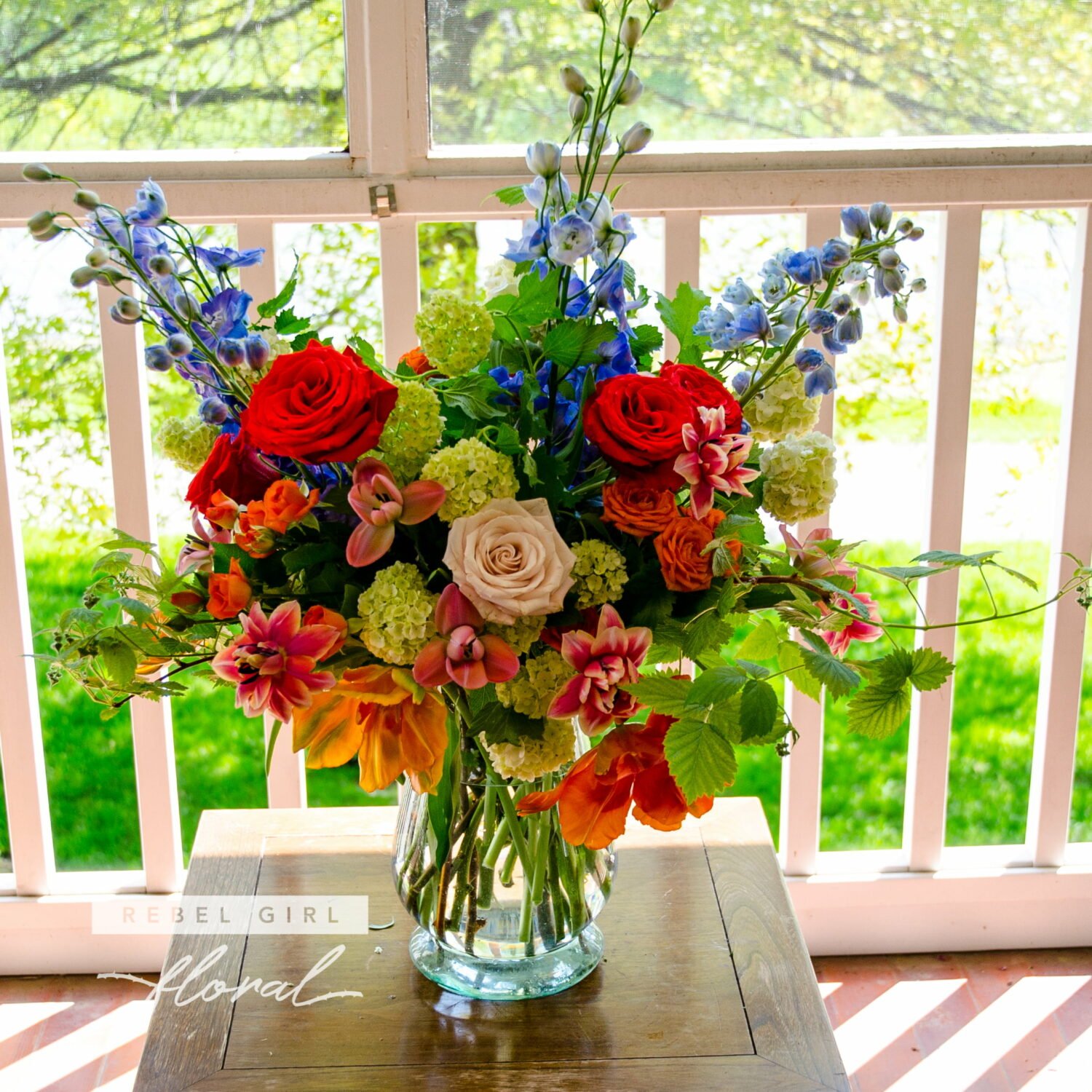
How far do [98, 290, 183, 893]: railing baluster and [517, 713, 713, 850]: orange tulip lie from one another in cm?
89

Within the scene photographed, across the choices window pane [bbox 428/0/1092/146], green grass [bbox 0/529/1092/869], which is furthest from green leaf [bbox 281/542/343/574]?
green grass [bbox 0/529/1092/869]

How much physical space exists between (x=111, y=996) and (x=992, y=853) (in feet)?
4.17

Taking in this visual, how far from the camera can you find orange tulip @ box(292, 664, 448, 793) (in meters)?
0.84

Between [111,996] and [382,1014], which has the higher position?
[382,1014]

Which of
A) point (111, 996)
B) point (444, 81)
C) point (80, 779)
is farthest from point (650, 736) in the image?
point (80, 779)

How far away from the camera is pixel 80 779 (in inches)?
102

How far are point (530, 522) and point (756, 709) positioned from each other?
18 cm

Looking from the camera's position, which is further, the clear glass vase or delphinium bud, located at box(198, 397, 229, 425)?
the clear glass vase

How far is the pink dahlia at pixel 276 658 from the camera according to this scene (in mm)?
765

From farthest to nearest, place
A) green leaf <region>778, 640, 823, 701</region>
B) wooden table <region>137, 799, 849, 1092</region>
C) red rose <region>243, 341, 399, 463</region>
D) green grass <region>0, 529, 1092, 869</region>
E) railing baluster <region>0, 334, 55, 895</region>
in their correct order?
green grass <region>0, 529, 1092, 869</region>
railing baluster <region>0, 334, 55, 895</region>
wooden table <region>137, 799, 849, 1092</region>
green leaf <region>778, 640, 823, 701</region>
red rose <region>243, 341, 399, 463</region>

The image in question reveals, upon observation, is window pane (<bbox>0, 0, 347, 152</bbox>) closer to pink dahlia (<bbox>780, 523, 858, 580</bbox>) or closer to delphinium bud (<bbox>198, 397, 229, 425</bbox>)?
delphinium bud (<bbox>198, 397, 229, 425</bbox>)

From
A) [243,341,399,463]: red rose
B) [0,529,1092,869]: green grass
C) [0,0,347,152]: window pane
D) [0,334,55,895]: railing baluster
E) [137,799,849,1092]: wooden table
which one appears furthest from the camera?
[0,529,1092,869]: green grass

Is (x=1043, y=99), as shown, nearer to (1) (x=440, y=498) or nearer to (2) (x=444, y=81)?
(2) (x=444, y=81)

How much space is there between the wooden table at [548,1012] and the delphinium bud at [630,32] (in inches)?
28.7
